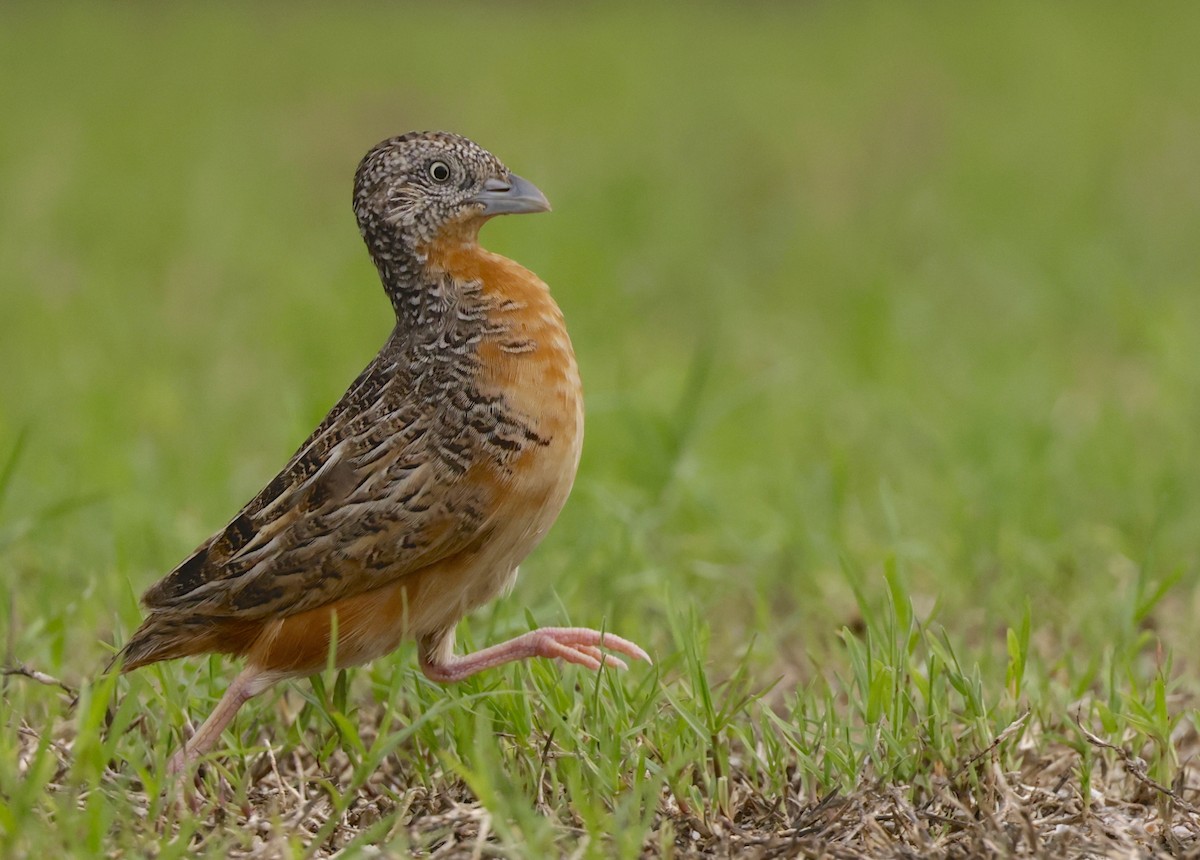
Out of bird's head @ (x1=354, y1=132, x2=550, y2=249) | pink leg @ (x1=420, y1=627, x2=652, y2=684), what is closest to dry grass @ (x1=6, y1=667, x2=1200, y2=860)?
pink leg @ (x1=420, y1=627, x2=652, y2=684)

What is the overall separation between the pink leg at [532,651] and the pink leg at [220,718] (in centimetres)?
45

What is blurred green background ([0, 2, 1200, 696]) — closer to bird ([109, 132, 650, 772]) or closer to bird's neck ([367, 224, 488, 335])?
bird ([109, 132, 650, 772])

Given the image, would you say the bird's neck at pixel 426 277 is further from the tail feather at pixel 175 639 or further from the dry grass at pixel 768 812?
the dry grass at pixel 768 812

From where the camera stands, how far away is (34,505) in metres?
6.31

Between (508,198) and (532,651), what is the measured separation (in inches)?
45.9

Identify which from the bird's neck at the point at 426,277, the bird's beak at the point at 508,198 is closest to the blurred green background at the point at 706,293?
the bird's neck at the point at 426,277

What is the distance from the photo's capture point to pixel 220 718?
151 inches

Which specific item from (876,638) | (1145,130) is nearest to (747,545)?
(876,638)

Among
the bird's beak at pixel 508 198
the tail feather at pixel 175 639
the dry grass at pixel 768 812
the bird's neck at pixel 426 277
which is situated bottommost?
the dry grass at pixel 768 812

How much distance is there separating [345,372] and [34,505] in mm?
2237

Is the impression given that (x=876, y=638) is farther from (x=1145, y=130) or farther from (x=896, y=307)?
(x=1145, y=130)

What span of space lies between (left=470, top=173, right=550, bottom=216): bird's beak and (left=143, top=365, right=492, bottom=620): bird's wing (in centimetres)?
56

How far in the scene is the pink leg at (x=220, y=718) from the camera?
3.77 metres

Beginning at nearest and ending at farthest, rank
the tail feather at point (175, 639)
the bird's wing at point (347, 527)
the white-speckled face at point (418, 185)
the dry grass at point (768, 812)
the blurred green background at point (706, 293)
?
1. the dry grass at point (768, 812)
2. the bird's wing at point (347, 527)
3. the tail feather at point (175, 639)
4. the white-speckled face at point (418, 185)
5. the blurred green background at point (706, 293)
